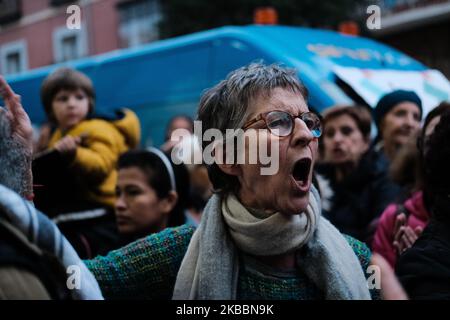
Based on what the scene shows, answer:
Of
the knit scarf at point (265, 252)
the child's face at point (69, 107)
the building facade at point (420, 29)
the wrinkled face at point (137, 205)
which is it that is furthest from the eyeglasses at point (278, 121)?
the building facade at point (420, 29)

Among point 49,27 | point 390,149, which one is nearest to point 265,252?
point 390,149

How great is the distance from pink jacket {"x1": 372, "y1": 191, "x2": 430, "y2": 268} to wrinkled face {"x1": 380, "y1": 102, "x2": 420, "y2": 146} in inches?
48.6

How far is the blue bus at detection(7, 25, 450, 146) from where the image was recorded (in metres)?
5.26

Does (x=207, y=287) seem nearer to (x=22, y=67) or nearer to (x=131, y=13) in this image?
(x=131, y=13)

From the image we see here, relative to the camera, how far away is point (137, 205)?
128 inches

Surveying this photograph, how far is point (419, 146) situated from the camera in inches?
113

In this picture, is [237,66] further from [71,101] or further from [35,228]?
[35,228]

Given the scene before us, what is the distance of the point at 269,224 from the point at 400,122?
255 cm

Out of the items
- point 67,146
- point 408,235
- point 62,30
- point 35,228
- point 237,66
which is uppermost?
point 62,30

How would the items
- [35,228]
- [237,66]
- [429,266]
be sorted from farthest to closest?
[237,66] → [429,266] → [35,228]

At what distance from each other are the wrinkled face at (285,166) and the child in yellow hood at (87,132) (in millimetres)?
1562

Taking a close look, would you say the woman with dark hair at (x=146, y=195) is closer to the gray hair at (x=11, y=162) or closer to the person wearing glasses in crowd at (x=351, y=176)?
the person wearing glasses in crowd at (x=351, y=176)
